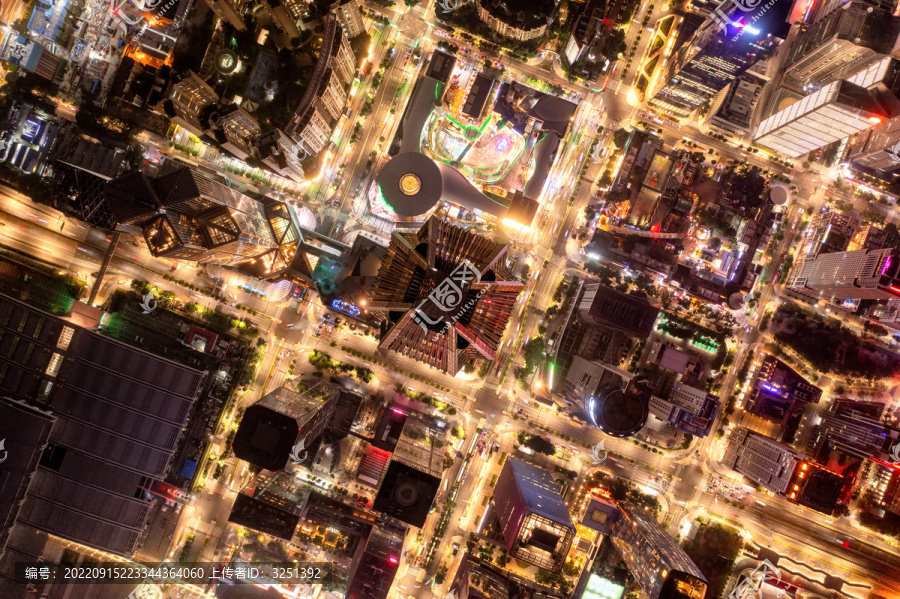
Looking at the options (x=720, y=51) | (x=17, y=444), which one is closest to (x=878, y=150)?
(x=720, y=51)

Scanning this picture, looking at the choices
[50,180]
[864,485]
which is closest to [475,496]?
[864,485]

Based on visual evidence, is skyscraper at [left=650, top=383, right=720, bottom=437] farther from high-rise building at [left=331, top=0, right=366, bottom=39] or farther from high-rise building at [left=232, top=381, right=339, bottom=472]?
high-rise building at [left=331, top=0, right=366, bottom=39]

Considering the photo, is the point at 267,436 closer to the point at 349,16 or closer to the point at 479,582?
the point at 479,582

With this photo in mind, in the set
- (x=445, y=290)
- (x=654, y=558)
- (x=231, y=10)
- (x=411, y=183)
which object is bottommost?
(x=654, y=558)

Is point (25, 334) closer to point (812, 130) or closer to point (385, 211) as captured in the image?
point (385, 211)

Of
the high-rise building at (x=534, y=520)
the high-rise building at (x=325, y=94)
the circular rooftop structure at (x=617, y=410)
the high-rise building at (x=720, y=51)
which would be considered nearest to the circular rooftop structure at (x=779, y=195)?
the high-rise building at (x=720, y=51)

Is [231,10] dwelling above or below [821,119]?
below
